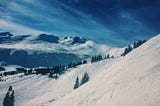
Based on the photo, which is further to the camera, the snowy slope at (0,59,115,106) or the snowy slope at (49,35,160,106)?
the snowy slope at (0,59,115,106)

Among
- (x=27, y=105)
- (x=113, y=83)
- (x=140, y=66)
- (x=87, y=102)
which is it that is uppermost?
Result: (x=140, y=66)

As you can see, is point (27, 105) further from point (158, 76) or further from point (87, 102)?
point (158, 76)

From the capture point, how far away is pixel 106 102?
139 ft

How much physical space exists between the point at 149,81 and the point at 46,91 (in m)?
130

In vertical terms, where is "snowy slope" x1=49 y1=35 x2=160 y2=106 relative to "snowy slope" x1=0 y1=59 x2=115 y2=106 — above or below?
above

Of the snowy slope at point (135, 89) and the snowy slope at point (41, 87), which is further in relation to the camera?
the snowy slope at point (41, 87)

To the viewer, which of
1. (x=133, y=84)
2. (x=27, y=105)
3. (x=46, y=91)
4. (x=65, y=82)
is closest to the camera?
(x=133, y=84)

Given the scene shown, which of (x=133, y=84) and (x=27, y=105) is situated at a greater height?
(x=133, y=84)

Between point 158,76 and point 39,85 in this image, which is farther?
point 39,85

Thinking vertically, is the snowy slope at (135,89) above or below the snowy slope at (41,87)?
above

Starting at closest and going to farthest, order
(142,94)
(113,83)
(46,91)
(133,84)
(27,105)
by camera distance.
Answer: (142,94)
(133,84)
(113,83)
(27,105)
(46,91)

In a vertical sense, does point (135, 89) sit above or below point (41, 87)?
above

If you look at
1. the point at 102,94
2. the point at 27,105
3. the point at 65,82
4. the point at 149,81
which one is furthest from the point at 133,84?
the point at 65,82

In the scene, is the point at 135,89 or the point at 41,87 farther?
the point at 41,87
